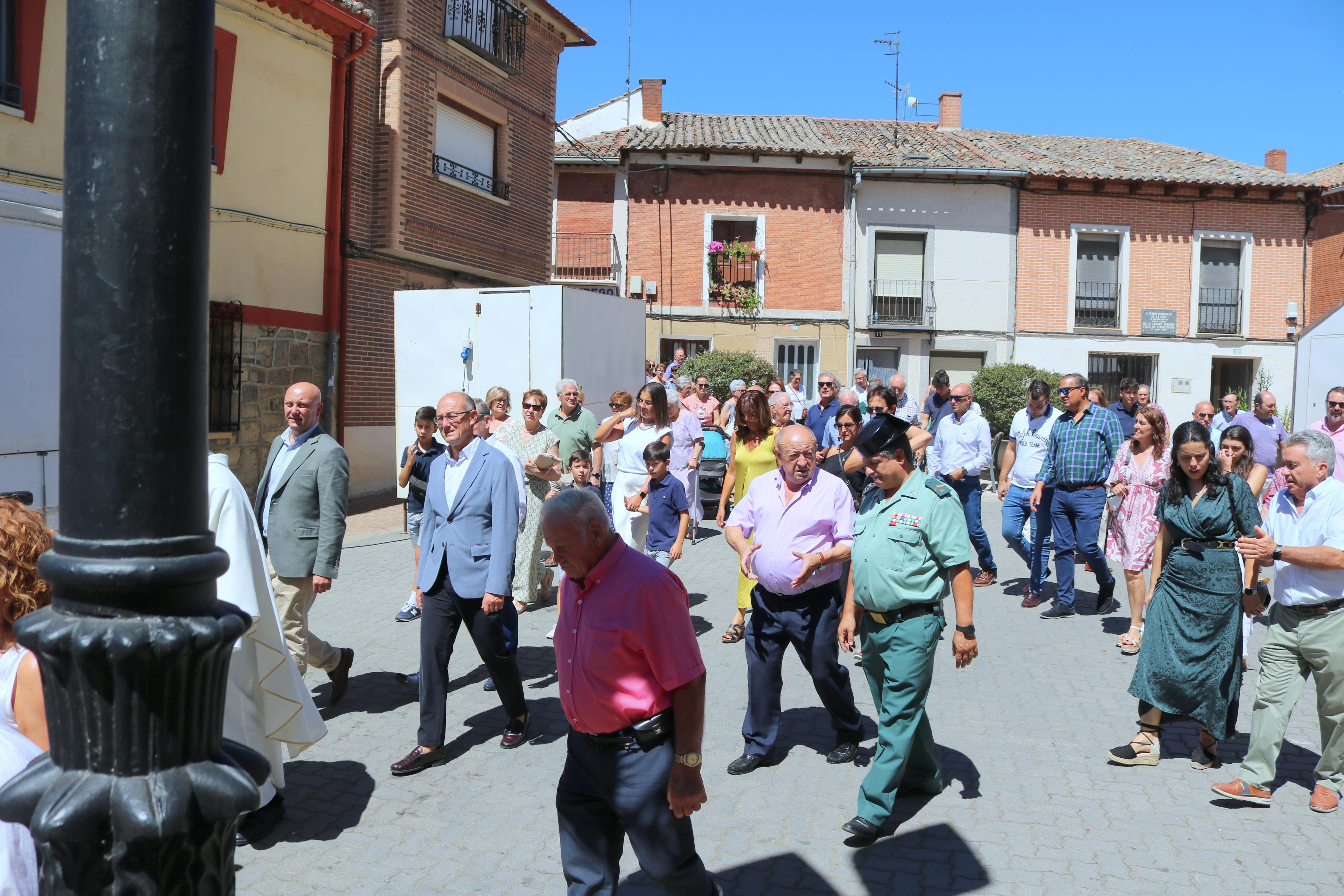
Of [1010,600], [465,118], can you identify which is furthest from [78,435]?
[465,118]

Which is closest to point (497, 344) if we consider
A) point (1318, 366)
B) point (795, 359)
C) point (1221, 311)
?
point (1318, 366)

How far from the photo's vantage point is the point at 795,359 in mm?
26781

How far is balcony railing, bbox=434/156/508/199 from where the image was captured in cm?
1712

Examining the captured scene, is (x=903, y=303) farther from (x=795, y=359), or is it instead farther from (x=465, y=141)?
(x=465, y=141)

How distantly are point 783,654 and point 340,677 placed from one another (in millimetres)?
2755

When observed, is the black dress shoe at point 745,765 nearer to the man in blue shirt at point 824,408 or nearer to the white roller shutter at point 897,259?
the man in blue shirt at point 824,408

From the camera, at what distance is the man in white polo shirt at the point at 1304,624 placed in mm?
4859

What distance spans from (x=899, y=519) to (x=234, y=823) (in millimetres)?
3572

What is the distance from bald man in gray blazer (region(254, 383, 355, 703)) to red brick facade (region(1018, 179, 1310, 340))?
23.9 m

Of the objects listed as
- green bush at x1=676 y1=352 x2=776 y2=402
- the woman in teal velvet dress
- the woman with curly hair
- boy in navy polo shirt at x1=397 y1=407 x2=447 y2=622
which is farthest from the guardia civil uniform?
green bush at x1=676 y1=352 x2=776 y2=402

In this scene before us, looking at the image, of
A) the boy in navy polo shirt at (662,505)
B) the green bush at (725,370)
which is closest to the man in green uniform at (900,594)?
the boy in navy polo shirt at (662,505)

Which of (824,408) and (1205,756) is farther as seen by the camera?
(824,408)

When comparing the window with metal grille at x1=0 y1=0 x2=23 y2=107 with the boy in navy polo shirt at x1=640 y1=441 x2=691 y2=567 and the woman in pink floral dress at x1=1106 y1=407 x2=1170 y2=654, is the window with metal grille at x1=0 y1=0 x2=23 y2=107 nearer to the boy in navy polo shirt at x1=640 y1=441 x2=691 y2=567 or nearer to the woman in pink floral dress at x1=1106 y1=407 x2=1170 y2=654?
the boy in navy polo shirt at x1=640 y1=441 x2=691 y2=567

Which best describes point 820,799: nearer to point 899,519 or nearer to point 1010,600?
point 899,519
